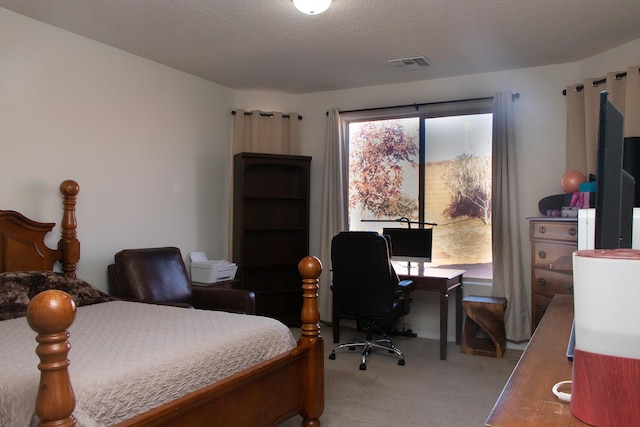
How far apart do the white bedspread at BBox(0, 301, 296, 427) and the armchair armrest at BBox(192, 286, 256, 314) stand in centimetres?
79

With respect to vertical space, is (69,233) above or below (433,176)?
below

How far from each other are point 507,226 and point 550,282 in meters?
0.93

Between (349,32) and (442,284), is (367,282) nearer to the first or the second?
(442,284)

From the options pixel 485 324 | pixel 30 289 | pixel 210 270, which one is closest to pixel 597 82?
pixel 485 324

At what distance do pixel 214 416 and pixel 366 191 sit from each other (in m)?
3.52

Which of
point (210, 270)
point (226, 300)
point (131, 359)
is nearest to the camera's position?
point (131, 359)

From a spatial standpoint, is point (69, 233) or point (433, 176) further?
point (433, 176)

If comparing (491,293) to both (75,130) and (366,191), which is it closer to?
(366,191)

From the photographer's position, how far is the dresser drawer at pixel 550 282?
128 inches

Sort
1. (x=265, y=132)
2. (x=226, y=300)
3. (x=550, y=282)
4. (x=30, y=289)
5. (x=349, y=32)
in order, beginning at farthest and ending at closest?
(x=265, y=132), (x=226, y=300), (x=349, y=32), (x=550, y=282), (x=30, y=289)

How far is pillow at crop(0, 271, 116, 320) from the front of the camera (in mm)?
2693

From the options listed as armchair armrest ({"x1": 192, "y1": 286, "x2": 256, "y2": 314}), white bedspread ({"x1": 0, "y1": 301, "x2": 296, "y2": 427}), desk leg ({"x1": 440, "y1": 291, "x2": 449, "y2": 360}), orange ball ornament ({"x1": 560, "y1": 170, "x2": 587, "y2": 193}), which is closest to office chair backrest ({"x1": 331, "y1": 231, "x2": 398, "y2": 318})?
desk leg ({"x1": 440, "y1": 291, "x2": 449, "y2": 360})

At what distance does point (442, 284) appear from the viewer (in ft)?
13.1

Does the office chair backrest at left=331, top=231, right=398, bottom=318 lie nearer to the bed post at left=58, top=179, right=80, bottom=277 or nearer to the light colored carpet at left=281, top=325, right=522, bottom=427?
the light colored carpet at left=281, top=325, right=522, bottom=427
